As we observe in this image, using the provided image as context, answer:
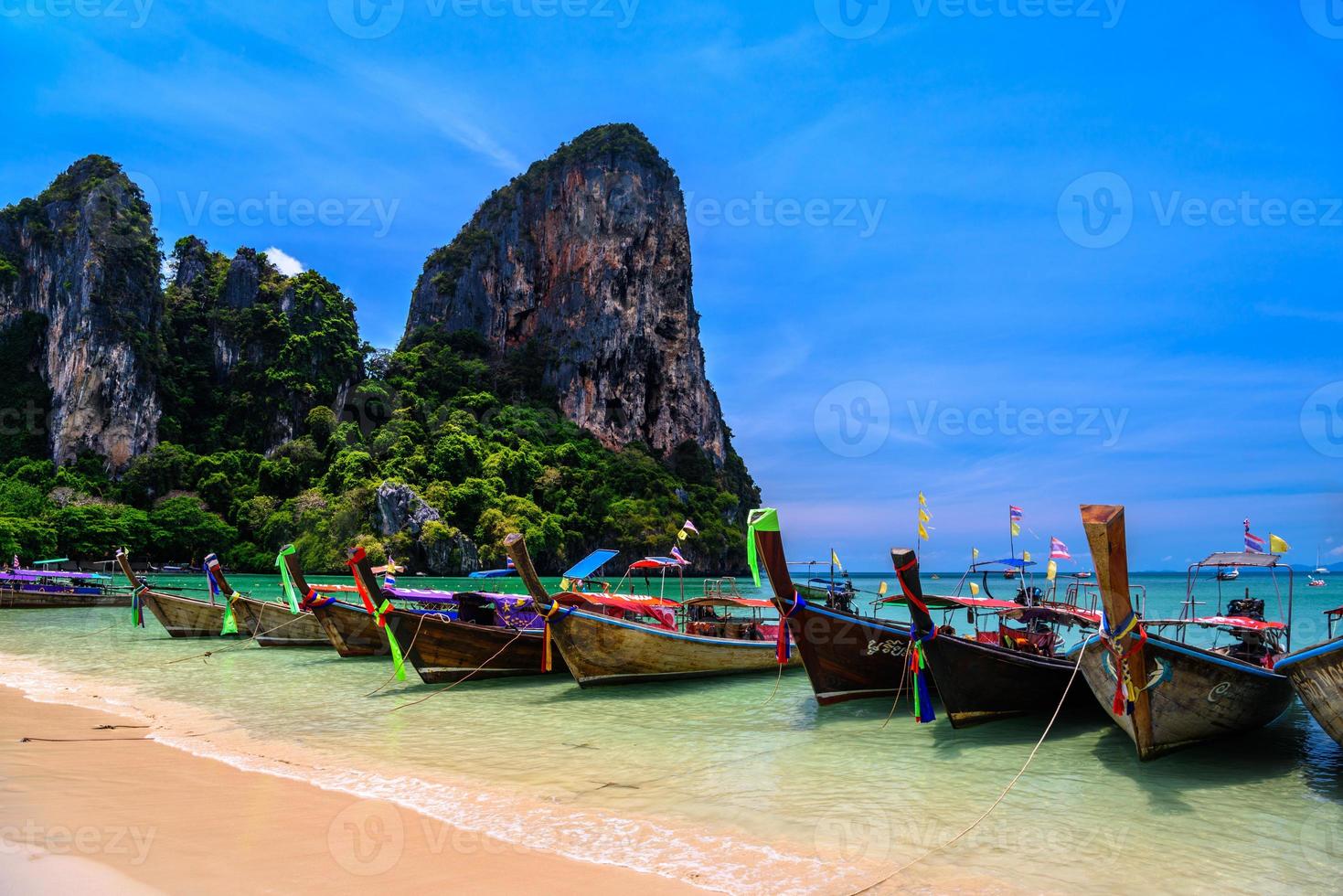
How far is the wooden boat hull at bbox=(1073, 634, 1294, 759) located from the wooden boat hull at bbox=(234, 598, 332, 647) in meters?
17.9

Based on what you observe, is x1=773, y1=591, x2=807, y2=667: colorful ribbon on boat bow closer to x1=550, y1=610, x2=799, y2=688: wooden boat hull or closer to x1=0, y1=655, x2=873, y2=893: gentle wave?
x1=550, y1=610, x2=799, y2=688: wooden boat hull

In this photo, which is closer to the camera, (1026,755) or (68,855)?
(68,855)

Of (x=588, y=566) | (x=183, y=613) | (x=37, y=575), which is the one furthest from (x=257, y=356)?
(x=588, y=566)

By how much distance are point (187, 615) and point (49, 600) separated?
51.8 ft

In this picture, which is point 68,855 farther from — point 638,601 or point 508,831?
point 638,601

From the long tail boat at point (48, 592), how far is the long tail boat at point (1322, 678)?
37340 millimetres

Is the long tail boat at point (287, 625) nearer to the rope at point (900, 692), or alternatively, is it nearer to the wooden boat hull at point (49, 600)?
the rope at point (900, 692)

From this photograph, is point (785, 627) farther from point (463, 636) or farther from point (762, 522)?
point (463, 636)

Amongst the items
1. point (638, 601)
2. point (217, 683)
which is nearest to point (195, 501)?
point (217, 683)

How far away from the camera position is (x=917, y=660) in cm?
1024

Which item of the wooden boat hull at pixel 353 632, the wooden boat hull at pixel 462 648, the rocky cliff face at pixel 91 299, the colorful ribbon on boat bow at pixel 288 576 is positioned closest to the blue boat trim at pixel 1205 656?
the wooden boat hull at pixel 462 648

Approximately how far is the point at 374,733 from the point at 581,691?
13.0 feet

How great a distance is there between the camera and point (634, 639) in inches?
550

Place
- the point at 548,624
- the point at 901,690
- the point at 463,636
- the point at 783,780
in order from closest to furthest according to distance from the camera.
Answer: the point at 783,780 → the point at 901,690 → the point at 548,624 → the point at 463,636
